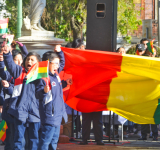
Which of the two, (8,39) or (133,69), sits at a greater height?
(8,39)

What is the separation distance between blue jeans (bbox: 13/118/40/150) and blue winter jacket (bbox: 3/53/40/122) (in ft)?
0.34

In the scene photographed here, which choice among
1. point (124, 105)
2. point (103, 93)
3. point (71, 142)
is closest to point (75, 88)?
point (103, 93)

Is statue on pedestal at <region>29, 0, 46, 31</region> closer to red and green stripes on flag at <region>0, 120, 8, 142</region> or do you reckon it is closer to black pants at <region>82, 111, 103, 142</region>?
black pants at <region>82, 111, 103, 142</region>

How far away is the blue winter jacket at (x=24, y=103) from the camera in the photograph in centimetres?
547

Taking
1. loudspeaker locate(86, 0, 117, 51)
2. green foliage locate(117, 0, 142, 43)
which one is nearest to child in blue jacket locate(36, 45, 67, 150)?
loudspeaker locate(86, 0, 117, 51)

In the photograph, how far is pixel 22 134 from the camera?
555 cm

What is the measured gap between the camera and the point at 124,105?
642 cm

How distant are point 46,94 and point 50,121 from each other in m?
0.40

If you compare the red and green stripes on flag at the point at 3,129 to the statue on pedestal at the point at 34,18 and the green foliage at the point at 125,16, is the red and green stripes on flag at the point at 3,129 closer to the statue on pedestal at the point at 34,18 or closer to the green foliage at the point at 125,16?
the statue on pedestal at the point at 34,18

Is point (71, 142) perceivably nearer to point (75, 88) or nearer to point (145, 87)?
point (75, 88)

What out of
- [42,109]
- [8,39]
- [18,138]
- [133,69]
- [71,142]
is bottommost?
[71,142]

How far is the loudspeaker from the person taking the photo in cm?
664

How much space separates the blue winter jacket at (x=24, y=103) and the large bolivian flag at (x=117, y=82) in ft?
3.77

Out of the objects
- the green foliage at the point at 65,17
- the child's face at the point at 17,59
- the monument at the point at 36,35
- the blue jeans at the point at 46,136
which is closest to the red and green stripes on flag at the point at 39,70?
the blue jeans at the point at 46,136
